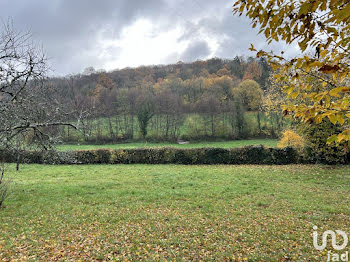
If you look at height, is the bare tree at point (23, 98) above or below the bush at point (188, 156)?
above

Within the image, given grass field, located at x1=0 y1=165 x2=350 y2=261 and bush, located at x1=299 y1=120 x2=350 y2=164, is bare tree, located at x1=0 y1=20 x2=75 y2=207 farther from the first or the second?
bush, located at x1=299 y1=120 x2=350 y2=164

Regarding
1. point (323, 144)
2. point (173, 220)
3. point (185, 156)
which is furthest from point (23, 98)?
point (323, 144)

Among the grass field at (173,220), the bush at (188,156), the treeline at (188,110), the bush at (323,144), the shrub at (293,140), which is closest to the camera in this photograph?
the grass field at (173,220)

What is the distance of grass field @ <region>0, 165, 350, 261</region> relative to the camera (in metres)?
4.64

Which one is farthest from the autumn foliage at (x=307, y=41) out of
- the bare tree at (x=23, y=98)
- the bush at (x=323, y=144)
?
the bush at (x=323, y=144)

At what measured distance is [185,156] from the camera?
19688mm

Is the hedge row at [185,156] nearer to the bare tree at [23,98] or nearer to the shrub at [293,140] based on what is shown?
the shrub at [293,140]

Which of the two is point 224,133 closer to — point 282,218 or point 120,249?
point 282,218

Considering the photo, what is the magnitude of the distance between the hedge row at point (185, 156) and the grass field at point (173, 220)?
254 inches

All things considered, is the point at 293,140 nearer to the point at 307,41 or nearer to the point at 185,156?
the point at 185,156

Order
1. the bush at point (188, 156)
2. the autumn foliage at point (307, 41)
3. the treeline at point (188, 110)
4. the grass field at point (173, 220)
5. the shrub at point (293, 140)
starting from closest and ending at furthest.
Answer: the autumn foliage at point (307, 41) → the grass field at point (173, 220) → the shrub at point (293, 140) → the bush at point (188, 156) → the treeline at point (188, 110)

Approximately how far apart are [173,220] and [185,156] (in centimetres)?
1335

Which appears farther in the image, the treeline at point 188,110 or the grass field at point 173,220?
the treeline at point 188,110

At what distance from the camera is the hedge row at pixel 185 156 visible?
17.8m
